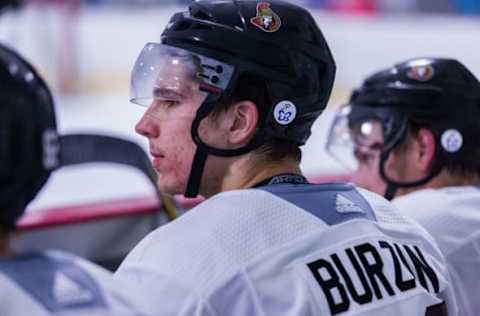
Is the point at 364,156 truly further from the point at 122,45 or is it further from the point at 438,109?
the point at 122,45

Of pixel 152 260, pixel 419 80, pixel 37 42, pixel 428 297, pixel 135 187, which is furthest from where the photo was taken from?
pixel 37 42

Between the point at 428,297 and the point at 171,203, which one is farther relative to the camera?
the point at 171,203

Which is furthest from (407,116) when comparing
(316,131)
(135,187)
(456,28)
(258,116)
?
(456,28)

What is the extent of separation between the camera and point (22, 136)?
0.83 m

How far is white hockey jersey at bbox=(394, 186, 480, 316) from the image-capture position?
1588mm

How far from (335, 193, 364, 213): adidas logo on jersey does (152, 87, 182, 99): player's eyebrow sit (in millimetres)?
268

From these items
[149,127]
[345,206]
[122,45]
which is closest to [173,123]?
[149,127]

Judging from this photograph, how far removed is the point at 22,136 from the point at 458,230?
0.99 metres

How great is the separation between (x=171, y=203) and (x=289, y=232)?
4.04 ft

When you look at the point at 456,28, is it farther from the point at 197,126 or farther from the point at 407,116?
the point at 197,126

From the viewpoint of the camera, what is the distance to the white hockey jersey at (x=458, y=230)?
1.59 m

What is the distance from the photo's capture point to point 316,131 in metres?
5.11

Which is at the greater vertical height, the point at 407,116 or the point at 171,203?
the point at 407,116

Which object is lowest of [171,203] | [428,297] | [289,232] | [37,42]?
[37,42]
